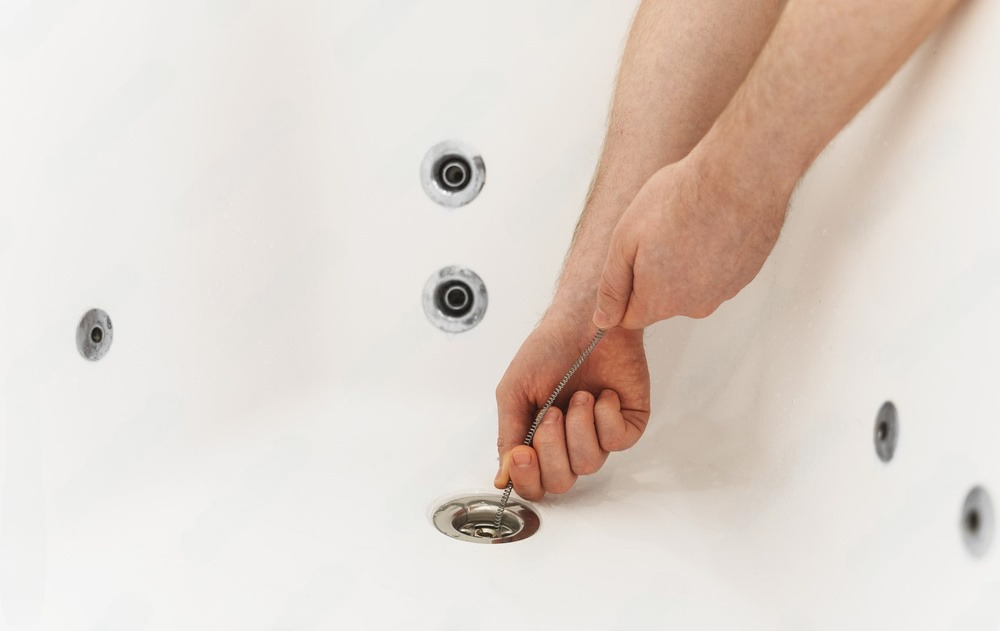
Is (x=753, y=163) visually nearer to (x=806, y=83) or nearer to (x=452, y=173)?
(x=806, y=83)

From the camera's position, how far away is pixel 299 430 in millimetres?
877

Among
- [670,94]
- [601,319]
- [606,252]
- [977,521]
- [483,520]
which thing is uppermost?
[670,94]

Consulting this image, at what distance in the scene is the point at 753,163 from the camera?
583 mm

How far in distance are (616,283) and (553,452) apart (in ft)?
0.49

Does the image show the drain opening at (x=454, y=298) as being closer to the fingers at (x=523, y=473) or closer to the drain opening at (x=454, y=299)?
the drain opening at (x=454, y=299)

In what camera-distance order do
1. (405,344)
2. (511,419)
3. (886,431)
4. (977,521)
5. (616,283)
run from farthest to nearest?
(405,344) < (511,419) < (616,283) < (886,431) < (977,521)

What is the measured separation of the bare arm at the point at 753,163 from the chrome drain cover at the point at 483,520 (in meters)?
0.17

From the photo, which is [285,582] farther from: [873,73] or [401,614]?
[873,73]

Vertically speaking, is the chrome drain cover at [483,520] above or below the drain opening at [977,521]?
above

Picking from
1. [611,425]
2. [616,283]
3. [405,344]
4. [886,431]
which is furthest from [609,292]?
[405,344]

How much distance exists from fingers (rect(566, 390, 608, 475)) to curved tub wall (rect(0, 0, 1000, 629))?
4cm

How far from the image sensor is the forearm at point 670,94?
78cm

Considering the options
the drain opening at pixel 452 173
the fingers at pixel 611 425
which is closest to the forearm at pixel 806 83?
the fingers at pixel 611 425

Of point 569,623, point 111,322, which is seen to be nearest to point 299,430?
point 111,322
